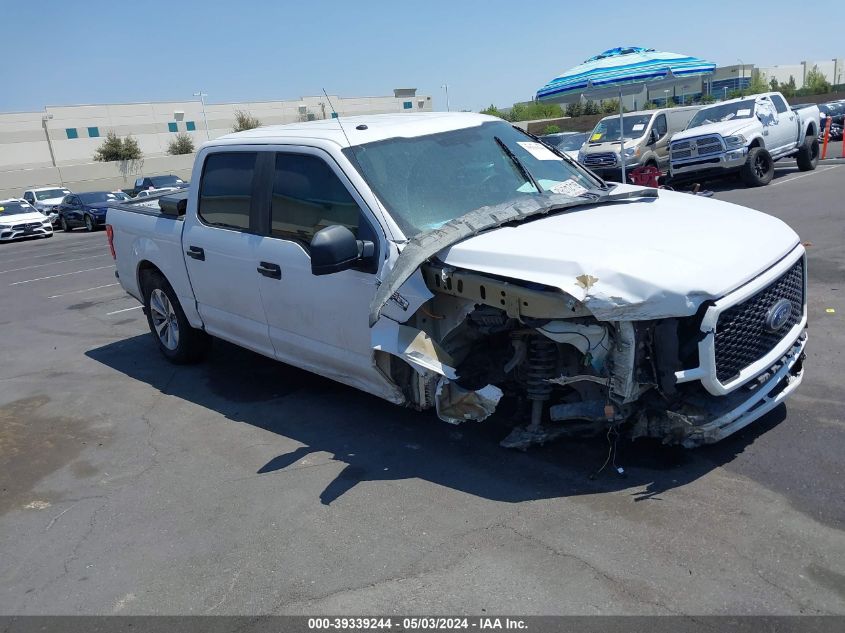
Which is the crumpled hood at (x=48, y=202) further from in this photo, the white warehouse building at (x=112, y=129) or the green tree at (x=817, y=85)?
the green tree at (x=817, y=85)

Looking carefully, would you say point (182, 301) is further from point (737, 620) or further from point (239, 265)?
point (737, 620)

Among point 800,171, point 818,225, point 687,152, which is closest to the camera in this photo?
point 818,225

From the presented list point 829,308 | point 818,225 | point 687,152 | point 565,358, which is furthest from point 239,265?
point 687,152

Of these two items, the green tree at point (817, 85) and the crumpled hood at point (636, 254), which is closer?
the crumpled hood at point (636, 254)

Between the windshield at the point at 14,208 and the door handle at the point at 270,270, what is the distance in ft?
83.6

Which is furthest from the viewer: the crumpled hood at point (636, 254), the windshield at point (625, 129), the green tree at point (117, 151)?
the green tree at point (117, 151)

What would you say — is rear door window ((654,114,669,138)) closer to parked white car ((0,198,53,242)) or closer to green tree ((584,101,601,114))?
parked white car ((0,198,53,242))

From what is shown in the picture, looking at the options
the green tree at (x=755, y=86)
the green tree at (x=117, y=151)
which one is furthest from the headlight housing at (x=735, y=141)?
the green tree at (x=117, y=151)

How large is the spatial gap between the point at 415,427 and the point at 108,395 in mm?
3183

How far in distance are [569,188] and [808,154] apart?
16.3 m

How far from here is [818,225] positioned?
35.6ft

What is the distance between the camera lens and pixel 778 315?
13.2 feet

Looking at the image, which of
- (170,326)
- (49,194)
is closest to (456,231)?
(170,326)

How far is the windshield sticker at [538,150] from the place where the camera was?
213 inches
